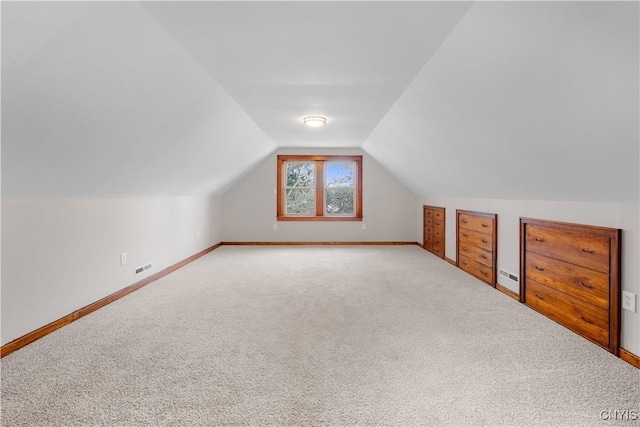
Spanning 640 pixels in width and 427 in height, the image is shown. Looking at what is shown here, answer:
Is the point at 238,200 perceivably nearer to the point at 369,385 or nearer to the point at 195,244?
the point at 195,244

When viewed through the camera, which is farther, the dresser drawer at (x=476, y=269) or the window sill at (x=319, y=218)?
the window sill at (x=319, y=218)

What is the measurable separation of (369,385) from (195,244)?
4301 mm

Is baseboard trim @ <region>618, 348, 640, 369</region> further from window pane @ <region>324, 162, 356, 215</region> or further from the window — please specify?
window pane @ <region>324, 162, 356, 215</region>

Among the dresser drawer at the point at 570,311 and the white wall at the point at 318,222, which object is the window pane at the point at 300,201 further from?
the dresser drawer at the point at 570,311

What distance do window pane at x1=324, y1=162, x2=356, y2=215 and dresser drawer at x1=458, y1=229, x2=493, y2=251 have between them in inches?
102

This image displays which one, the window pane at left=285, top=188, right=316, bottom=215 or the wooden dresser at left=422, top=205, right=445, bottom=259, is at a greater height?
the window pane at left=285, top=188, right=316, bottom=215

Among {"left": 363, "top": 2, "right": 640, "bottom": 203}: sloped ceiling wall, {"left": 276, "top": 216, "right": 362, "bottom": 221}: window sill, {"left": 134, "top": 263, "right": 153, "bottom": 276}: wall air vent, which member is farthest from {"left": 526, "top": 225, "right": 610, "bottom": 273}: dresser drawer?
{"left": 134, "top": 263, "right": 153, "bottom": 276}: wall air vent

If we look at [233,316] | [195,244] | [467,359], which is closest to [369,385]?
[467,359]

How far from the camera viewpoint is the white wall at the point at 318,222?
6402mm

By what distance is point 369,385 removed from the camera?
5.49 ft

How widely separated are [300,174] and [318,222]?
1088mm

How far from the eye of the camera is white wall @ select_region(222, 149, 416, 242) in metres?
6.40

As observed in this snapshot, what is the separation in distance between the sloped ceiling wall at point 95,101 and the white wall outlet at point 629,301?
3.26 metres

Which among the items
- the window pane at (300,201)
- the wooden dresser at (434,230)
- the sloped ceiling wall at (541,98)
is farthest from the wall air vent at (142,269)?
the wooden dresser at (434,230)
